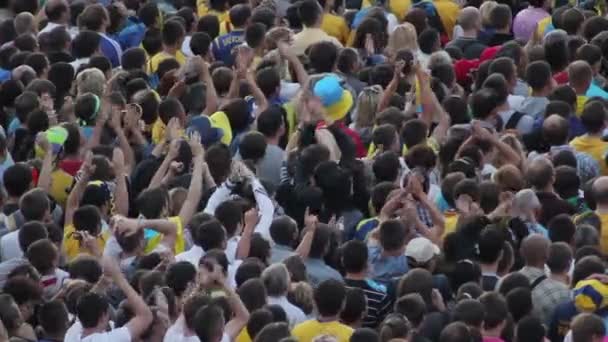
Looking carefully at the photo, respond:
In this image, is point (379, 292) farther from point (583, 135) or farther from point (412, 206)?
point (583, 135)

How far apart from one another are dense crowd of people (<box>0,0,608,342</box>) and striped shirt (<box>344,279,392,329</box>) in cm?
2

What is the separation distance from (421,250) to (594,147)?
2804 mm

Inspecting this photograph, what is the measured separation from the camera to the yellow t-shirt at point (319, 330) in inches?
576

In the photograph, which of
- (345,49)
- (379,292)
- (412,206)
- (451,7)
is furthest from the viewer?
(451,7)

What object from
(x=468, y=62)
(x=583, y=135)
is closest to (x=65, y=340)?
(x=583, y=135)

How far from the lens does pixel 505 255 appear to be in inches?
631

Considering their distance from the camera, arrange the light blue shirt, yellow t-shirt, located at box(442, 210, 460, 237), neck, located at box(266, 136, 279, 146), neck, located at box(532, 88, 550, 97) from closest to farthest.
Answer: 1. the light blue shirt
2. yellow t-shirt, located at box(442, 210, 460, 237)
3. neck, located at box(266, 136, 279, 146)
4. neck, located at box(532, 88, 550, 97)

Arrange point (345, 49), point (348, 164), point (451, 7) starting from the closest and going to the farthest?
1. point (348, 164)
2. point (345, 49)
3. point (451, 7)

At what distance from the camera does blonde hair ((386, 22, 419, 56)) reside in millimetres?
20500

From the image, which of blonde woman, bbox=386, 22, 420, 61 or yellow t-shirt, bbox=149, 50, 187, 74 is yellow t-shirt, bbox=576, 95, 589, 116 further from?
yellow t-shirt, bbox=149, 50, 187, 74

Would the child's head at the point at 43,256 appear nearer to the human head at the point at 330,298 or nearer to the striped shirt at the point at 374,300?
the striped shirt at the point at 374,300

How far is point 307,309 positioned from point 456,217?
2.02 meters

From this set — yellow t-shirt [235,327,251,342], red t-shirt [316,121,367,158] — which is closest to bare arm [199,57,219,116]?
red t-shirt [316,121,367,158]

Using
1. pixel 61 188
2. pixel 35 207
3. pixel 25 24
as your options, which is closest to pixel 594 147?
pixel 61 188
